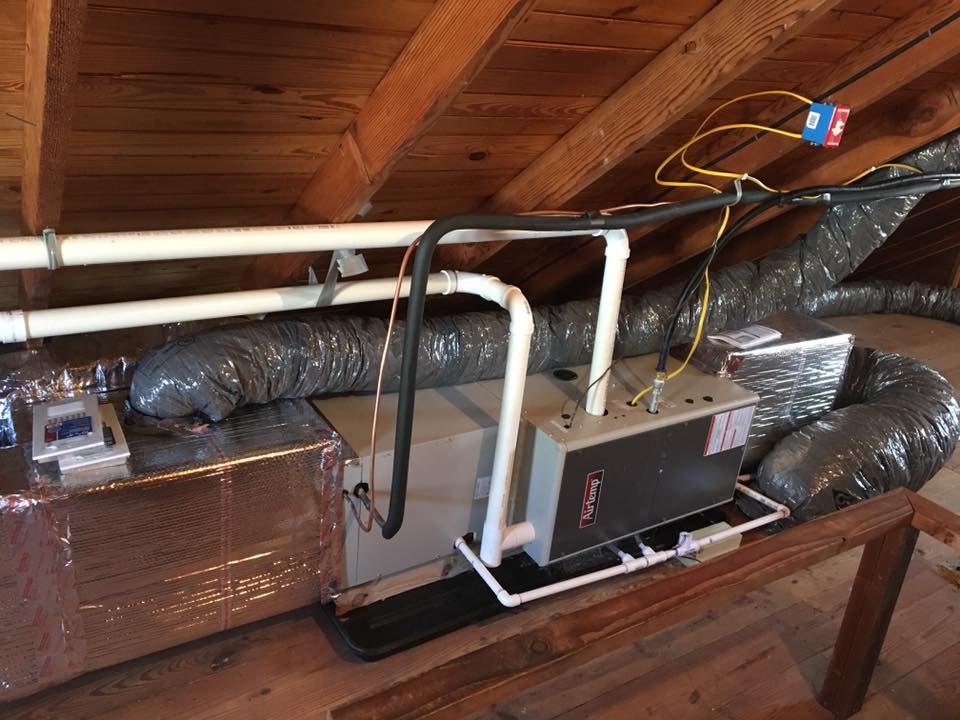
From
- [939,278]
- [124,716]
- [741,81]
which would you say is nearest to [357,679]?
[124,716]

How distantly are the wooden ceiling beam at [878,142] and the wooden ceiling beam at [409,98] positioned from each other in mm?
1201

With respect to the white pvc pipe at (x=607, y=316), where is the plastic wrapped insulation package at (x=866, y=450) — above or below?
below

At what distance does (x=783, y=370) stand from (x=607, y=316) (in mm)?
895

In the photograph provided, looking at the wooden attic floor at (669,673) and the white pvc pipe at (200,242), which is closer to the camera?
the white pvc pipe at (200,242)

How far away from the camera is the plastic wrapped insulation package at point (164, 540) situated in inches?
56.1

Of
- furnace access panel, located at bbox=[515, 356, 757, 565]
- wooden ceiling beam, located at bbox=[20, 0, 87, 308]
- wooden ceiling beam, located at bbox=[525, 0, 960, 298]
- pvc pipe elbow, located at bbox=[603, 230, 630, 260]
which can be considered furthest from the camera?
furnace access panel, located at bbox=[515, 356, 757, 565]

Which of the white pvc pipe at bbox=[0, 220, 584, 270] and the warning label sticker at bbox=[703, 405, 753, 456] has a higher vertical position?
the white pvc pipe at bbox=[0, 220, 584, 270]

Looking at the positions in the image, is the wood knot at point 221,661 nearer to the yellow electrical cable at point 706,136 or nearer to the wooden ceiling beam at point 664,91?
the wooden ceiling beam at point 664,91

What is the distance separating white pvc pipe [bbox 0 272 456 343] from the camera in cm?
142

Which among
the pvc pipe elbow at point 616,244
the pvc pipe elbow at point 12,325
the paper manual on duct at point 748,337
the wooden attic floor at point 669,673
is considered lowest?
the wooden attic floor at point 669,673

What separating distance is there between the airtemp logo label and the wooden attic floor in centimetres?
32

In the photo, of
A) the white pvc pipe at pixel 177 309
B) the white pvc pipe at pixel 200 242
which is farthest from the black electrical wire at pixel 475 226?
the white pvc pipe at pixel 177 309

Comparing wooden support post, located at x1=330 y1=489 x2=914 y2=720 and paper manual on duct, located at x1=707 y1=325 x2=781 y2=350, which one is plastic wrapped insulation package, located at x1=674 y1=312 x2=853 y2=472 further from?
wooden support post, located at x1=330 y1=489 x2=914 y2=720

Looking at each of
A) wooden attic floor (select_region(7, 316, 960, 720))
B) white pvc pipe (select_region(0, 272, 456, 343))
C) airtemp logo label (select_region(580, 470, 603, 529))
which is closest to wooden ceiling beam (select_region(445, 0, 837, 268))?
white pvc pipe (select_region(0, 272, 456, 343))
